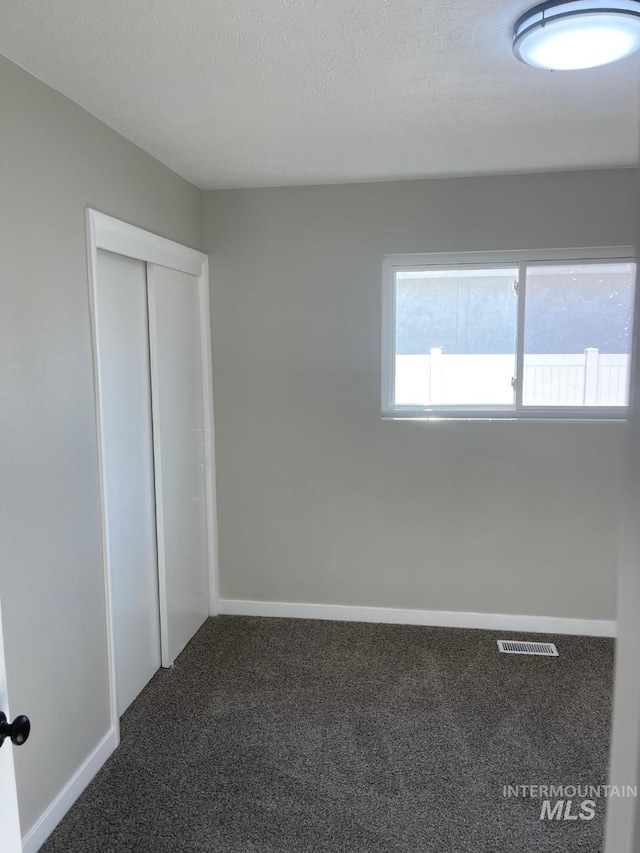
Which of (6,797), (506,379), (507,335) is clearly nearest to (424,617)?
(506,379)

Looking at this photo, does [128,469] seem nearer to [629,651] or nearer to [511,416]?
[511,416]

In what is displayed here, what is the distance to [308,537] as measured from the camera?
374 cm

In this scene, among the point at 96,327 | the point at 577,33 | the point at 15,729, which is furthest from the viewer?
the point at 96,327

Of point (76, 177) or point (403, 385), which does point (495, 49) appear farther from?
point (403, 385)

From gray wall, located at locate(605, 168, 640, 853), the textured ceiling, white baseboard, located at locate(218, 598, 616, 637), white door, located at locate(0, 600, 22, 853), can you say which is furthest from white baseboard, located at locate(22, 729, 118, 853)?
the textured ceiling

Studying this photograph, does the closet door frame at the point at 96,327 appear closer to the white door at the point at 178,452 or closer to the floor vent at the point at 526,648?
the white door at the point at 178,452

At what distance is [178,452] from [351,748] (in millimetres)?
1698

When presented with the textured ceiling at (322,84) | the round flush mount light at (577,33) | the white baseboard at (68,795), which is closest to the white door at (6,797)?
the white baseboard at (68,795)

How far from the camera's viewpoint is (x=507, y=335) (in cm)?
350

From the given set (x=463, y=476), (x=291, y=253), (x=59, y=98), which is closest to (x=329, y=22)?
(x=59, y=98)

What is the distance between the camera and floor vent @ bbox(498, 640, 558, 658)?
3.34 metres

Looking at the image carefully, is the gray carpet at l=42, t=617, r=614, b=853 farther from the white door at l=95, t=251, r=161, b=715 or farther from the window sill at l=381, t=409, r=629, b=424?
the window sill at l=381, t=409, r=629, b=424

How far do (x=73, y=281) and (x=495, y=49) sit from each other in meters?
1.62

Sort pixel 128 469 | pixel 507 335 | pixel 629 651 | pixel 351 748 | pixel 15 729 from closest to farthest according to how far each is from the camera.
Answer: pixel 629 651 < pixel 15 729 < pixel 351 748 < pixel 128 469 < pixel 507 335
